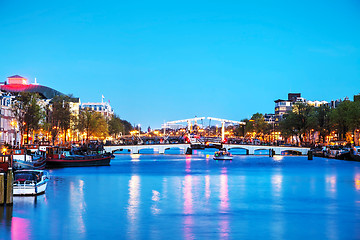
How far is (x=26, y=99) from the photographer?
9269cm

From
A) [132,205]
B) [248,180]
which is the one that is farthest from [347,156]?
[132,205]

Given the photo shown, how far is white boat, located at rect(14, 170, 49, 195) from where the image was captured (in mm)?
45750

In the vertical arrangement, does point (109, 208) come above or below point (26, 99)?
below

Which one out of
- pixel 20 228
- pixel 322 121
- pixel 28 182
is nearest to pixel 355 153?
pixel 322 121

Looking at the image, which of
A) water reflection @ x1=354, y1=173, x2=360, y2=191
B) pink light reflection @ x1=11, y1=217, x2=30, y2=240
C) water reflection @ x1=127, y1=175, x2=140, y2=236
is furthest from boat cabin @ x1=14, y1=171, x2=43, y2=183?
water reflection @ x1=354, y1=173, x2=360, y2=191

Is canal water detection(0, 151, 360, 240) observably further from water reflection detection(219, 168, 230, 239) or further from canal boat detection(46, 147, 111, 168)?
canal boat detection(46, 147, 111, 168)

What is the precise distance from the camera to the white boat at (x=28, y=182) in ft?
150

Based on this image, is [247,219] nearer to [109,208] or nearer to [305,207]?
[305,207]

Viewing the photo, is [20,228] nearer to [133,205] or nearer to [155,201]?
[133,205]

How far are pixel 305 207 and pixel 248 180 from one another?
28.6m

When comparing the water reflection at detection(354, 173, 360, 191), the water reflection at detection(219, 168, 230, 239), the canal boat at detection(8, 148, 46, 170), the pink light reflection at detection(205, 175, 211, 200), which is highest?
the canal boat at detection(8, 148, 46, 170)

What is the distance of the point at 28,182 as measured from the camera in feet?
152

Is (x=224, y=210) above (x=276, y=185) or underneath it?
underneath

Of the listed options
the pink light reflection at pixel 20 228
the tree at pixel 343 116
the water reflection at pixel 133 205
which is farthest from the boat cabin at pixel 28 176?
the tree at pixel 343 116
